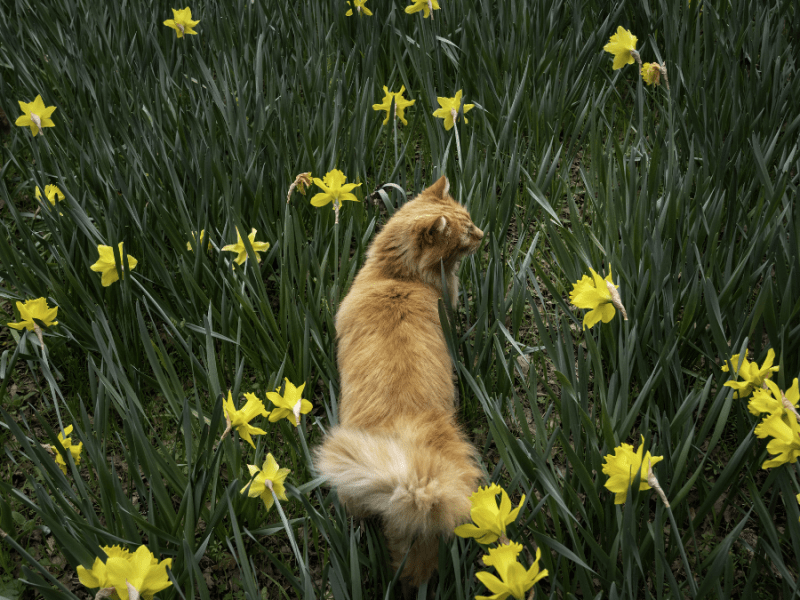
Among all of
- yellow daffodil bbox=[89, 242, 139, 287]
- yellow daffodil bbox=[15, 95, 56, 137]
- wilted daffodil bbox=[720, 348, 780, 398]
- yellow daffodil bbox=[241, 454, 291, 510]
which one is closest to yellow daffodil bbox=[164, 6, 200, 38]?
yellow daffodil bbox=[15, 95, 56, 137]

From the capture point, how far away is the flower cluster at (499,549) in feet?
3.34

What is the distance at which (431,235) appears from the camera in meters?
1.91

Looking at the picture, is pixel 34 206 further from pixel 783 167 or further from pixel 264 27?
pixel 783 167

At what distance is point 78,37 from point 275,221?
1.69 m

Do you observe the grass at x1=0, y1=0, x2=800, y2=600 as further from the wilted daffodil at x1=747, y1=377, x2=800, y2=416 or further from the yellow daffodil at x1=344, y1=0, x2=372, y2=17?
the wilted daffodil at x1=747, y1=377, x2=800, y2=416

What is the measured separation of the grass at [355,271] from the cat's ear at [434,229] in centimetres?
20

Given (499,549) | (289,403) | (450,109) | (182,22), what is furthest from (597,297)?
(182,22)

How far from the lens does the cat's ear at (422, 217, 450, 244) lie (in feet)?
6.08

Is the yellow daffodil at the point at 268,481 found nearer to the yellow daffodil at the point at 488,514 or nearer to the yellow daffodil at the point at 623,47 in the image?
the yellow daffodil at the point at 488,514

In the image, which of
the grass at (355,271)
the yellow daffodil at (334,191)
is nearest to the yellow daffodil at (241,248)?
the grass at (355,271)

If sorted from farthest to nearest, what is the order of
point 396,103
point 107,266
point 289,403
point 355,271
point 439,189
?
point 396,103, point 355,271, point 439,189, point 107,266, point 289,403

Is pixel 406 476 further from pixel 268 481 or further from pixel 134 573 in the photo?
pixel 134 573

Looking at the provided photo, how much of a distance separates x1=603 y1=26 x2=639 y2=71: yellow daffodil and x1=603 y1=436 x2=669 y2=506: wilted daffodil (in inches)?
74.8

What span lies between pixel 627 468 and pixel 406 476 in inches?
18.2
